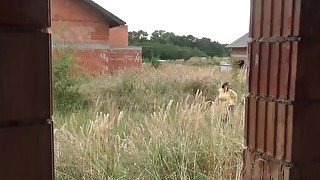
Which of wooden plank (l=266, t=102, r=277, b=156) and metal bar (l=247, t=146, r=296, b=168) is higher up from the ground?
wooden plank (l=266, t=102, r=277, b=156)

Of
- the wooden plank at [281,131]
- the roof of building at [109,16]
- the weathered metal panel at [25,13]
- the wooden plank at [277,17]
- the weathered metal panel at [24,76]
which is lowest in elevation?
the wooden plank at [281,131]

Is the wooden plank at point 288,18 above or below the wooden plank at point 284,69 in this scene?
above

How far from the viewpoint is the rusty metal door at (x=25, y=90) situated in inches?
32.9

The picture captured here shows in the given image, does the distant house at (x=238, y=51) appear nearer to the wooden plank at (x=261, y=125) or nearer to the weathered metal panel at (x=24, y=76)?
the wooden plank at (x=261, y=125)

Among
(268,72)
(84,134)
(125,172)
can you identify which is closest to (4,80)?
(268,72)

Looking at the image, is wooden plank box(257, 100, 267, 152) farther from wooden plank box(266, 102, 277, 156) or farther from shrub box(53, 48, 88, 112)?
shrub box(53, 48, 88, 112)

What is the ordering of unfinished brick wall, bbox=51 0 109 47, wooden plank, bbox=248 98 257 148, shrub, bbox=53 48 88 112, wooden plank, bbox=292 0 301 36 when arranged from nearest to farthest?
wooden plank, bbox=292 0 301 36 < wooden plank, bbox=248 98 257 148 < shrub, bbox=53 48 88 112 < unfinished brick wall, bbox=51 0 109 47

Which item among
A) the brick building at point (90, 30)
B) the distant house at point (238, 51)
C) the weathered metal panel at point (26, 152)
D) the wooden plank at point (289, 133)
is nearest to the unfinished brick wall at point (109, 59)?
the brick building at point (90, 30)

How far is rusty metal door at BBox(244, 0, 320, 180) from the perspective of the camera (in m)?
1.24

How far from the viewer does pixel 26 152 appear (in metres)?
0.88

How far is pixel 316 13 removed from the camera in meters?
1.24

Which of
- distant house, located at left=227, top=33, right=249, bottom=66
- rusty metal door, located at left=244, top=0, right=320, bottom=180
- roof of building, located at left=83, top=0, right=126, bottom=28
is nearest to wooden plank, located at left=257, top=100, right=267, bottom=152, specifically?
rusty metal door, located at left=244, top=0, right=320, bottom=180

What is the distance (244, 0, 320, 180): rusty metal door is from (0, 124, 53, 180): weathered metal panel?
756mm

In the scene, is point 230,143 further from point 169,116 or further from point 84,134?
point 84,134
